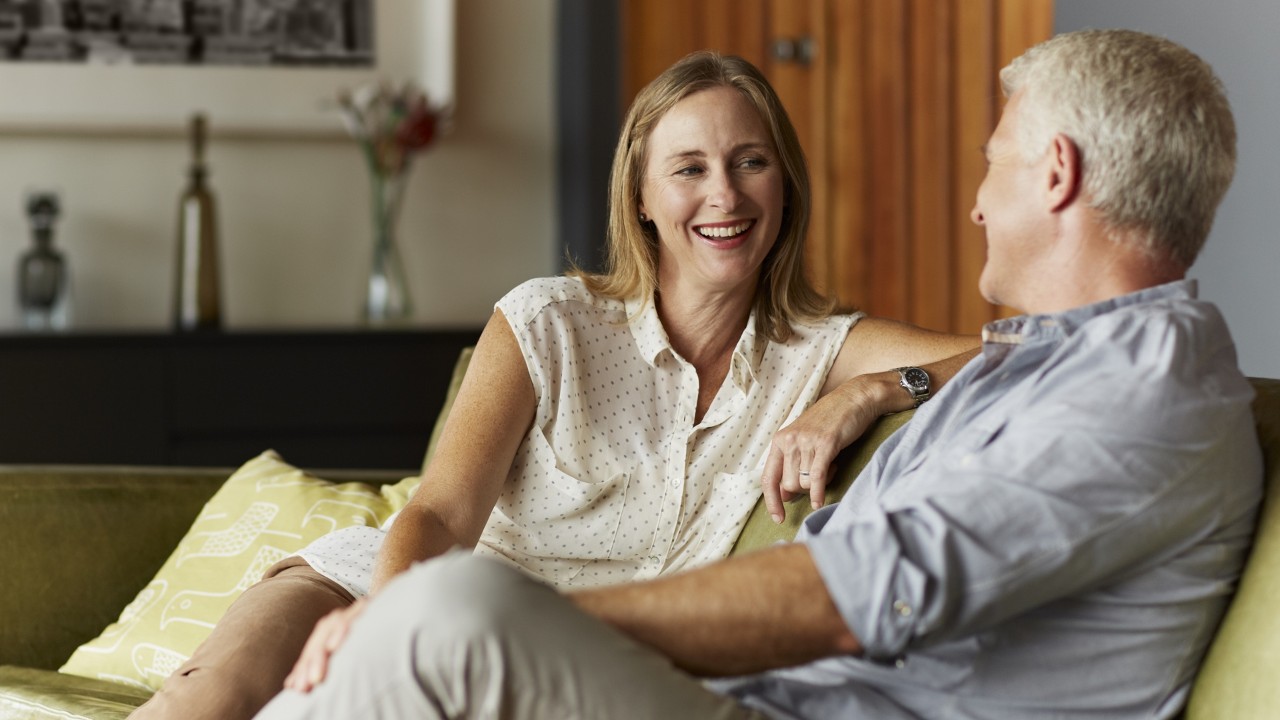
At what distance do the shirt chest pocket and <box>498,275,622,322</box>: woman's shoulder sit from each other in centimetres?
16

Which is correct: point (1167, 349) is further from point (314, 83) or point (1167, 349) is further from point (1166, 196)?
point (314, 83)

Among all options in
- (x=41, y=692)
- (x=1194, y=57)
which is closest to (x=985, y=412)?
(x=1194, y=57)

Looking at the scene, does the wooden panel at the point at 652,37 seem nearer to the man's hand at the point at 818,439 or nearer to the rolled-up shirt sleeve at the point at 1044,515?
the man's hand at the point at 818,439

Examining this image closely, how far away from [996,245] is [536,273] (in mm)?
3163

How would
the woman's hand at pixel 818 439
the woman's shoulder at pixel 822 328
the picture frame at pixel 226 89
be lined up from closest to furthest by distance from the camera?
the woman's hand at pixel 818 439 < the woman's shoulder at pixel 822 328 < the picture frame at pixel 226 89

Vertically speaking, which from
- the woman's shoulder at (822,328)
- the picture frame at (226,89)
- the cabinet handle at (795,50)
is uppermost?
the cabinet handle at (795,50)

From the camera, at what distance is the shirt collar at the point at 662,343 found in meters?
1.87

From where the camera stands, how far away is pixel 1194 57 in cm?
128

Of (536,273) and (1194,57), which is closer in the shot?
(1194,57)

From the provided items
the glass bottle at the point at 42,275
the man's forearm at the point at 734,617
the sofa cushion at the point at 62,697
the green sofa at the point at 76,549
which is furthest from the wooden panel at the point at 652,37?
the man's forearm at the point at 734,617

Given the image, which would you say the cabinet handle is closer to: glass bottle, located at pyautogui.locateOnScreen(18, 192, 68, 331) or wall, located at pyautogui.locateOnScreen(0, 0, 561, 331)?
wall, located at pyautogui.locateOnScreen(0, 0, 561, 331)

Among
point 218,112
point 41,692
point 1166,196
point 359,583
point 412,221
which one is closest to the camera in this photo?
point 1166,196

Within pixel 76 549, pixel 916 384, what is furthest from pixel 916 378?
pixel 76 549

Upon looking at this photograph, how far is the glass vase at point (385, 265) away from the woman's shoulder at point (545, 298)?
6.98 feet
